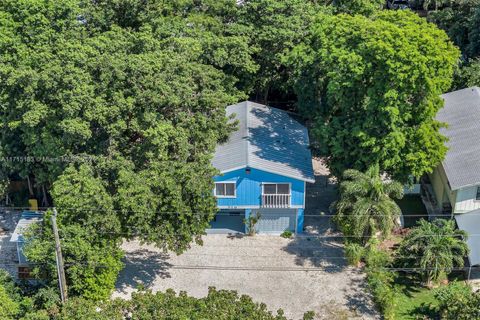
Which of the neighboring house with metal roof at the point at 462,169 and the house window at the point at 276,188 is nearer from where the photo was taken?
the neighboring house with metal roof at the point at 462,169

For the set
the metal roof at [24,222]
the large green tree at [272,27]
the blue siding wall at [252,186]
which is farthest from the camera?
the large green tree at [272,27]

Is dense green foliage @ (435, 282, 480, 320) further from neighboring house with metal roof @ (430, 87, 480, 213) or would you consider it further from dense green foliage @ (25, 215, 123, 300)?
dense green foliage @ (25, 215, 123, 300)

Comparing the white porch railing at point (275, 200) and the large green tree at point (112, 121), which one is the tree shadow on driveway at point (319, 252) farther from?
the large green tree at point (112, 121)

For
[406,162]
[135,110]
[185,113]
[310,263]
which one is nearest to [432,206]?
[406,162]

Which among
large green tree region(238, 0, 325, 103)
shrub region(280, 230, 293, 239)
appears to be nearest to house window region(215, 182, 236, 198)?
shrub region(280, 230, 293, 239)

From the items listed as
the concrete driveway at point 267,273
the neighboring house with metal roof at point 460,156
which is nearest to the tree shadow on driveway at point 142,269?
the concrete driveway at point 267,273

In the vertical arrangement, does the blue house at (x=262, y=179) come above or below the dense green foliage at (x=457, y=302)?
above

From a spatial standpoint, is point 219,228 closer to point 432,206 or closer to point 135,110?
point 135,110
